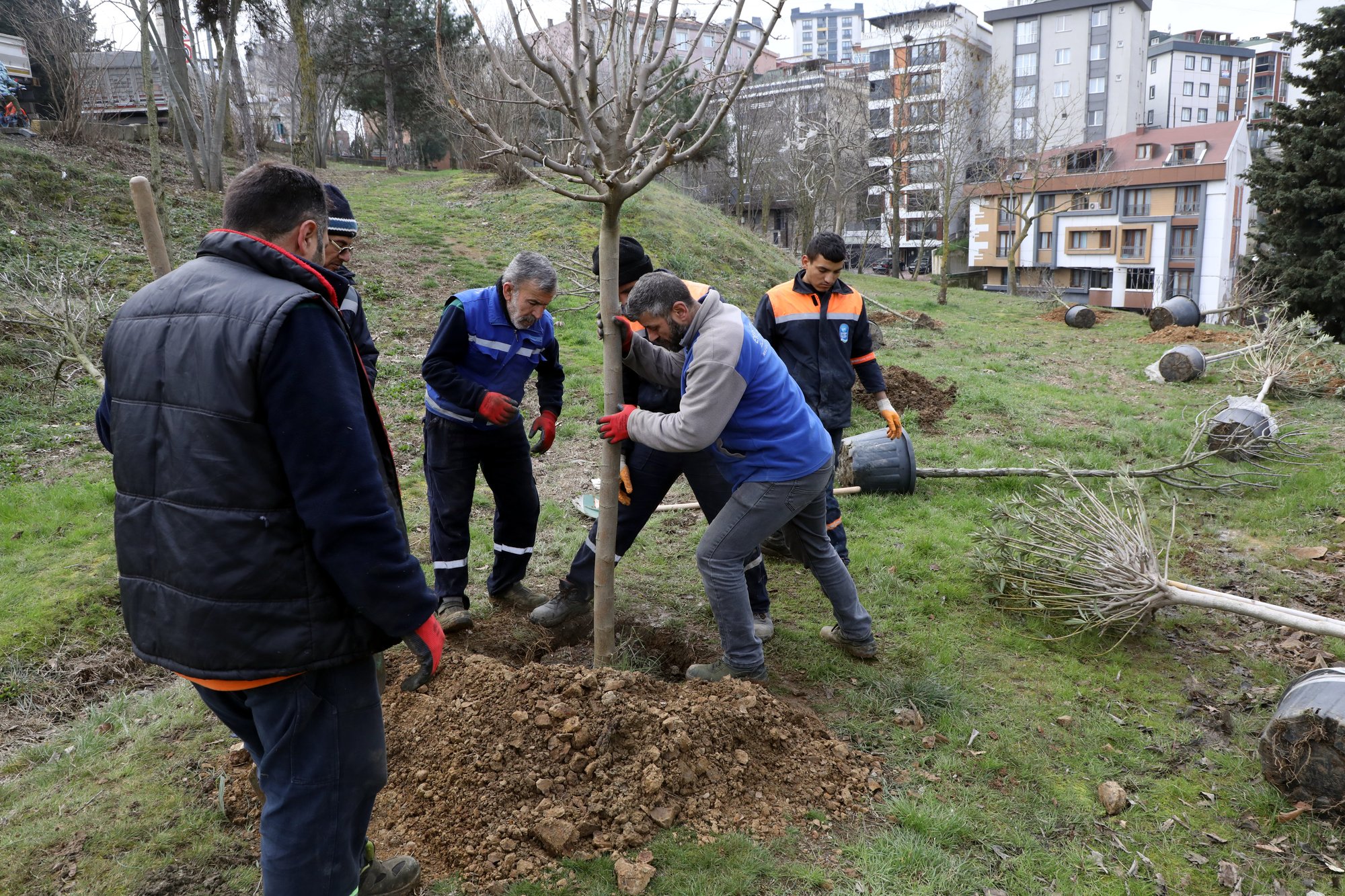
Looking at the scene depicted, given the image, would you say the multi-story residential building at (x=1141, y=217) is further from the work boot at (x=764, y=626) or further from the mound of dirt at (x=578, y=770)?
the mound of dirt at (x=578, y=770)

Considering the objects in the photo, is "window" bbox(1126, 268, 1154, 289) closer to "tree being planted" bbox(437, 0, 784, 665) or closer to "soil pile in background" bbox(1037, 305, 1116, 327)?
"soil pile in background" bbox(1037, 305, 1116, 327)

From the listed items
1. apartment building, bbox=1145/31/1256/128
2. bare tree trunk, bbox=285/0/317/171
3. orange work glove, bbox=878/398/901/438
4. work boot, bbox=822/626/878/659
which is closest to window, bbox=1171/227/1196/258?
apartment building, bbox=1145/31/1256/128

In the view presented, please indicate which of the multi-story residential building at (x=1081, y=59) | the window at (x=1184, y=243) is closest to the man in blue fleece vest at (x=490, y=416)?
the window at (x=1184, y=243)

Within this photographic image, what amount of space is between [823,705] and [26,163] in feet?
52.9

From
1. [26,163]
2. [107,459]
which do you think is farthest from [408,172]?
[107,459]

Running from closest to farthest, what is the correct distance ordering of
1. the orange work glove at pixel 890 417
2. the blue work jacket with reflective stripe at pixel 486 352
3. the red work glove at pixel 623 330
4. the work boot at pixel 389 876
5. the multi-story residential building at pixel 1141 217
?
the work boot at pixel 389 876 < the red work glove at pixel 623 330 < the blue work jacket with reflective stripe at pixel 486 352 < the orange work glove at pixel 890 417 < the multi-story residential building at pixel 1141 217

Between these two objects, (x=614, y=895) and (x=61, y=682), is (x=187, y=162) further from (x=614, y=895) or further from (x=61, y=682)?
(x=614, y=895)

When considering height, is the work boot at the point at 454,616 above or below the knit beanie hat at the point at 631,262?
below

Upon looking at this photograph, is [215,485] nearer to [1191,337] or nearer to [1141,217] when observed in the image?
[1191,337]

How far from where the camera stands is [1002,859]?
277cm

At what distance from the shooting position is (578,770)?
2.87 meters

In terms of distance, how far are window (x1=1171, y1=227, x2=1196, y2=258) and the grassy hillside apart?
120 feet

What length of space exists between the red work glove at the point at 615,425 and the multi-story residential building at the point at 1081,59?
5323cm

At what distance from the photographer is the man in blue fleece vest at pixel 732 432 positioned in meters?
3.19
